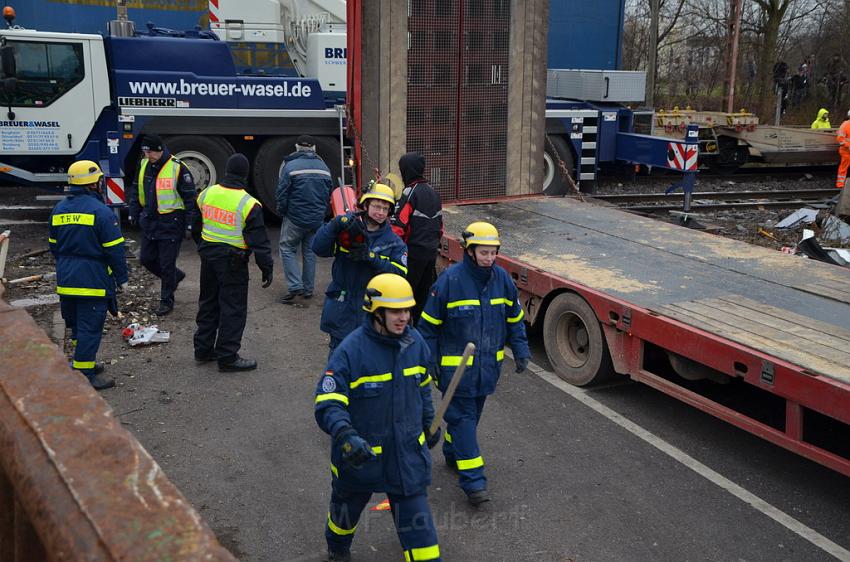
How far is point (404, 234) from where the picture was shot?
7559 millimetres

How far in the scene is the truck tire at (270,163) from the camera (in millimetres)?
12648

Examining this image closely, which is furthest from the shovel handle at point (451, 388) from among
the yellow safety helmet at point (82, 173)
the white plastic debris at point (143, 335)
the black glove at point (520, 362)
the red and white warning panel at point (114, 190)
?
the red and white warning panel at point (114, 190)

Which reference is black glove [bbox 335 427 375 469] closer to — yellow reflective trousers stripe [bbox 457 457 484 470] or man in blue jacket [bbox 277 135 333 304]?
yellow reflective trousers stripe [bbox 457 457 484 470]

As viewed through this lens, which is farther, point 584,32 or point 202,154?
point 584,32

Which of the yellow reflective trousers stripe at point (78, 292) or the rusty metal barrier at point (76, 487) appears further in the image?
the yellow reflective trousers stripe at point (78, 292)

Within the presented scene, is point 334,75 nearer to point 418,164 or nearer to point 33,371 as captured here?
point 418,164

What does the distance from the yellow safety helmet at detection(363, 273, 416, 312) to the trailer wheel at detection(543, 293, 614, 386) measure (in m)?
3.08

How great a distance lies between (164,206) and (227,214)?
200cm

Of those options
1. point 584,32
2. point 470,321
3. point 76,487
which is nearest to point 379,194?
point 470,321

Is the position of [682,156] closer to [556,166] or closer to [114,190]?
[556,166]

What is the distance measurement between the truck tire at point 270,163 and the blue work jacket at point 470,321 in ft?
25.6

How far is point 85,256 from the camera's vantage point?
641 centimetres

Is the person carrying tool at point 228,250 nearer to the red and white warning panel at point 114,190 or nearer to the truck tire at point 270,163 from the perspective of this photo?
the red and white warning panel at point 114,190

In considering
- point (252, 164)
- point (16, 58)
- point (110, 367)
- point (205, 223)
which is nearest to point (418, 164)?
point (205, 223)
